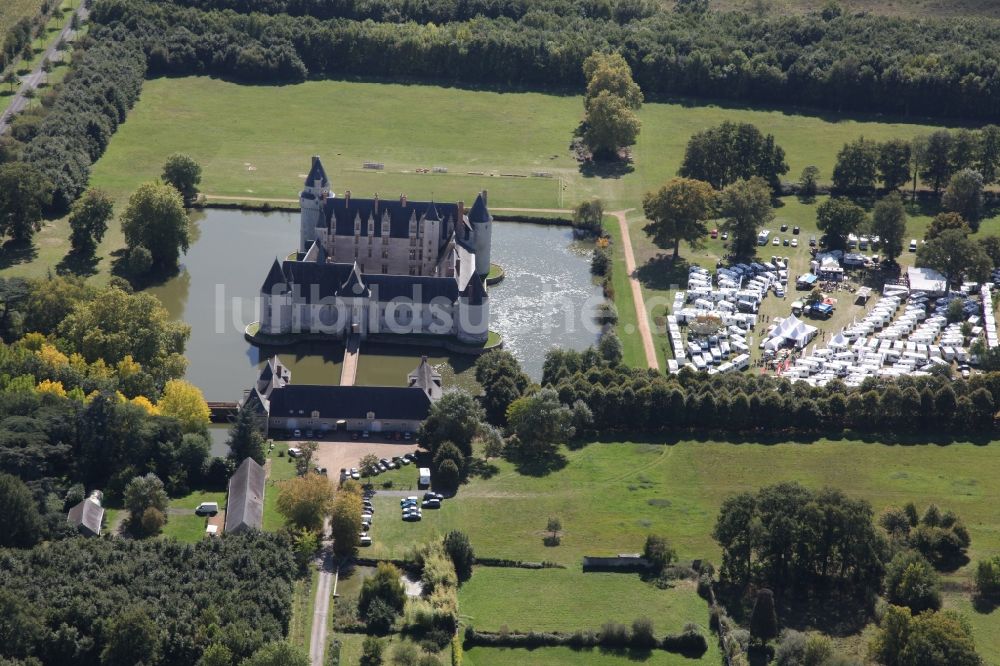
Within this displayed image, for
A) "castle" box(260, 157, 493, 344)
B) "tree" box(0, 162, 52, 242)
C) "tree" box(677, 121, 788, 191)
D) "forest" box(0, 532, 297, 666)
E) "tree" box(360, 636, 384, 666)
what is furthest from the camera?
"tree" box(677, 121, 788, 191)

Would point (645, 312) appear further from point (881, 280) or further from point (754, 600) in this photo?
point (754, 600)

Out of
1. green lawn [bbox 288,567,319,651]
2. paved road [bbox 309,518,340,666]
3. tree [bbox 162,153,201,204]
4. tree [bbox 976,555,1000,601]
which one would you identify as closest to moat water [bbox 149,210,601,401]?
tree [bbox 162,153,201,204]

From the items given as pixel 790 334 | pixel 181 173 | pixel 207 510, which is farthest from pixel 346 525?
pixel 181 173

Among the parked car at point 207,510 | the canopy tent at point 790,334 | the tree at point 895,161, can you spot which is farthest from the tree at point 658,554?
the tree at point 895,161

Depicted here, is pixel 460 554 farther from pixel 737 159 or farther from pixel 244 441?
pixel 737 159

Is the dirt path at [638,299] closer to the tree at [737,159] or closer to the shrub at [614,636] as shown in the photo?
the tree at [737,159]

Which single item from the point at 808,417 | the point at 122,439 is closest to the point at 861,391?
the point at 808,417

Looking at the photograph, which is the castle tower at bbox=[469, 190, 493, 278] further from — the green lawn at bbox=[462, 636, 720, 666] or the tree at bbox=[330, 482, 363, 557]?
the green lawn at bbox=[462, 636, 720, 666]
